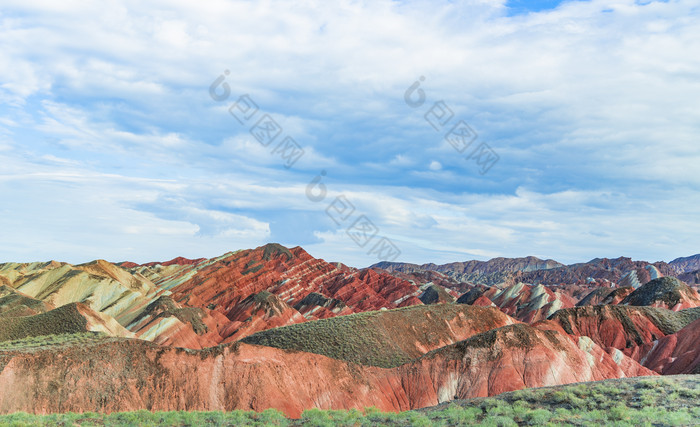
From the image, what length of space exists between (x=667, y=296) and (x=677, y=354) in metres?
40.0

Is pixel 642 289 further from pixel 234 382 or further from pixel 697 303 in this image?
pixel 234 382

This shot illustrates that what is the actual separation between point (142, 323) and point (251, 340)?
41960 mm

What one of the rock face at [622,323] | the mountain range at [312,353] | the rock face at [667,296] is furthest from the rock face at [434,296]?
the rock face at [622,323]

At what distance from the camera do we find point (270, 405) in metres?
36.0

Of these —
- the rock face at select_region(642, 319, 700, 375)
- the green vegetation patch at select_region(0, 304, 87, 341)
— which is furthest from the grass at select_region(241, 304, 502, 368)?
the green vegetation patch at select_region(0, 304, 87, 341)

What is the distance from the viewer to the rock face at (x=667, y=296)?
8788cm

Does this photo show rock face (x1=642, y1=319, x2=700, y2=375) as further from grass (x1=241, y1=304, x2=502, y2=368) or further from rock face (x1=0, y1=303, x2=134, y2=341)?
rock face (x1=0, y1=303, x2=134, y2=341)

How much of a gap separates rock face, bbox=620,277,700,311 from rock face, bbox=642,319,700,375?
33.6 m

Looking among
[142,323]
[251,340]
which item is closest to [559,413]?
[251,340]

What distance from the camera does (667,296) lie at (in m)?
89.8

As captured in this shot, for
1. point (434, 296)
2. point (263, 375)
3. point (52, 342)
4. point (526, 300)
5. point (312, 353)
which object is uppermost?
point (434, 296)

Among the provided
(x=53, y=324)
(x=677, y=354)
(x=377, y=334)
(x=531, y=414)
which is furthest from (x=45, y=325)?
(x=677, y=354)

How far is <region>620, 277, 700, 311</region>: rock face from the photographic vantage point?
288ft

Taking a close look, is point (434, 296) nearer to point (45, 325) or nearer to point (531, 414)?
point (45, 325)
